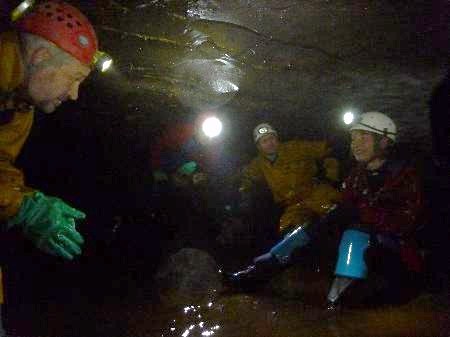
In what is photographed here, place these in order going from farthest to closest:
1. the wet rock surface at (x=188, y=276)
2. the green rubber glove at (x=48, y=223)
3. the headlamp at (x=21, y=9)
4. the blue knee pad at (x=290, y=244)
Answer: the blue knee pad at (x=290, y=244)
the wet rock surface at (x=188, y=276)
the green rubber glove at (x=48, y=223)
the headlamp at (x=21, y=9)

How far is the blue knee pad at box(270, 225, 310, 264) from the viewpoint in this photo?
530cm

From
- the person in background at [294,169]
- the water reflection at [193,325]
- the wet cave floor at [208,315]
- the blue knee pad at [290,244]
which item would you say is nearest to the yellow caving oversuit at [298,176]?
the person in background at [294,169]

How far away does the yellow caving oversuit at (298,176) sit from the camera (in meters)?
6.61

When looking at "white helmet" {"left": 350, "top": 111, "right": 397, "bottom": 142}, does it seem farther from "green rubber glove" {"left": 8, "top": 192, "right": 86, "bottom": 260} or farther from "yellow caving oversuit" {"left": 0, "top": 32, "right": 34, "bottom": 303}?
"yellow caving oversuit" {"left": 0, "top": 32, "right": 34, "bottom": 303}

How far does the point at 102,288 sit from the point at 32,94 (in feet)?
12.1

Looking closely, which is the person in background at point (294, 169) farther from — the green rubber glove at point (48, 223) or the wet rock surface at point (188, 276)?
the green rubber glove at point (48, 223)

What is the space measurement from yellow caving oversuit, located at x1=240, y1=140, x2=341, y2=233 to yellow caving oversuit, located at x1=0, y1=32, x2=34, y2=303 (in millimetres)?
5083

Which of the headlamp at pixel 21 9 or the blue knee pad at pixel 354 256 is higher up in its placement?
the headlamp at pixel 21 9

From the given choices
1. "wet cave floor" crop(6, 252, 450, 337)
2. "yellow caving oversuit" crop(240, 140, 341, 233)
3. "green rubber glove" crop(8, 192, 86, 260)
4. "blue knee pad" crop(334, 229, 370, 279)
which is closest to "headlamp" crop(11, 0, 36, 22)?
"green rubber glove" crop(8, 192, 86, 260)

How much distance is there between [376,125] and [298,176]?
227 centimetres

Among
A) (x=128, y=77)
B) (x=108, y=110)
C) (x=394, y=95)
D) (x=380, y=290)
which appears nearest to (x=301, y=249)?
(x=380, y=290)

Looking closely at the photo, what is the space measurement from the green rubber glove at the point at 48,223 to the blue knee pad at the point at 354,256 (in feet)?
10.5

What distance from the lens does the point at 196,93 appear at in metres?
5.89

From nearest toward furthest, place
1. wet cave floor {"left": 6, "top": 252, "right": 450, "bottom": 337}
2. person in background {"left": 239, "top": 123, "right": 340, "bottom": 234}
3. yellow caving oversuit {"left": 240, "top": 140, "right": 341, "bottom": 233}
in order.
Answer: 1. wet cave floor {"left": 6, "top": 252, "right": 450, "bottom": 337}
2. yellow caving oversuit {"left": 240, "top": 140, "right": 341, "bottom": 233}
3. person in background {"left": 239, "top": 123, "right": 340, "bottom": 234}
